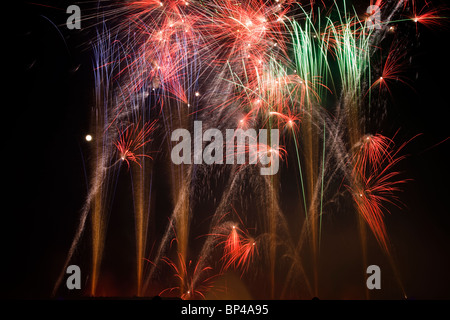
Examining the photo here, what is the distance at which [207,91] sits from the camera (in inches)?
175

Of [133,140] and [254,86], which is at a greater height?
[254,86]

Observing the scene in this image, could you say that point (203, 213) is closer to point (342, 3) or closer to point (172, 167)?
point (172, 167)

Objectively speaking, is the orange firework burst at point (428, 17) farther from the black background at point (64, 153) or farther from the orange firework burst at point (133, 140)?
the orange firework burst at point (133, 140)

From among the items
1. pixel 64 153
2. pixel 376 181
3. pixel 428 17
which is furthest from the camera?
pixel 64 153

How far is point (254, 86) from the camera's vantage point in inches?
171

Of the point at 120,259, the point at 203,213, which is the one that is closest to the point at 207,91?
the point at 203,213

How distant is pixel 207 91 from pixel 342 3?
242 cm

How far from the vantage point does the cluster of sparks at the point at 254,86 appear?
4.31 metres

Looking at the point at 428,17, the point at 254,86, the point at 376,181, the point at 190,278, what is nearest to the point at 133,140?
the point at 254,86

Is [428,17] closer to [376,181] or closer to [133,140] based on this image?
[376,181]

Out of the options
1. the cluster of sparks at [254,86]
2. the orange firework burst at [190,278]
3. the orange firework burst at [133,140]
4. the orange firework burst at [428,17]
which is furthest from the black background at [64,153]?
the orange firework burst at [190,278]

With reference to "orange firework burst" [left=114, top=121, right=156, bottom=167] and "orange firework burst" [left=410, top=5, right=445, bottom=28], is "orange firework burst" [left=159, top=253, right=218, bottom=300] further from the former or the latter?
"orange firework burst" [left=410, top=5, right=445, bottom=28]
